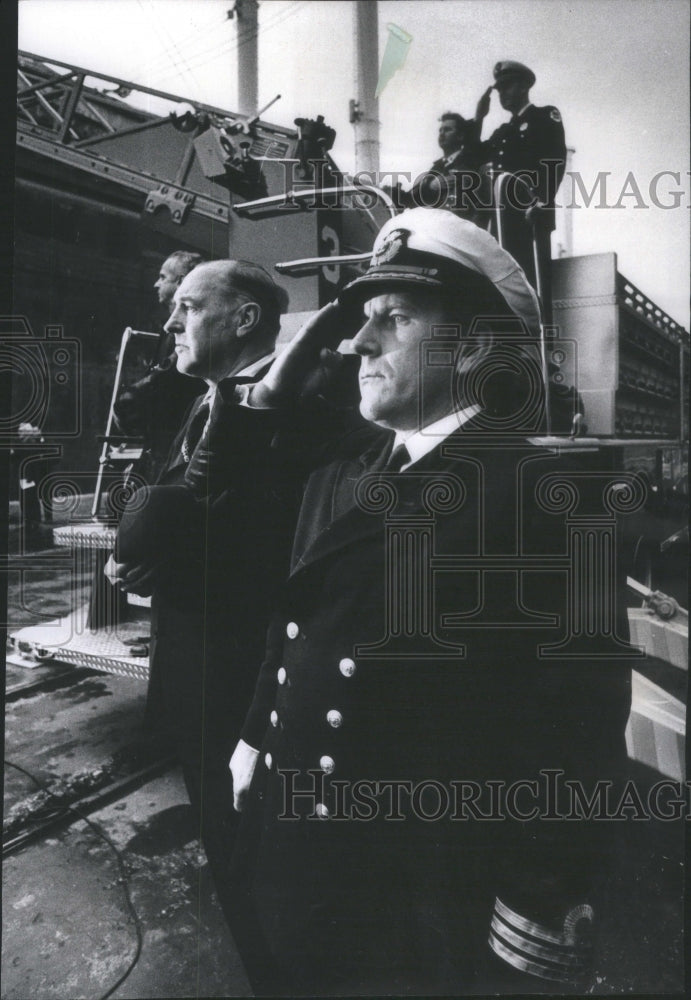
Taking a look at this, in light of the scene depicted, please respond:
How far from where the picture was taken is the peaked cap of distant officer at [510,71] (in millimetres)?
2059

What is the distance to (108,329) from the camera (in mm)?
2291

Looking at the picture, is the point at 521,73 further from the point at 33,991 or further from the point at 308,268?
the point at 33,991

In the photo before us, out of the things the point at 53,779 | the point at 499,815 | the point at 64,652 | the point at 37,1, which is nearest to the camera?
the point at 499,815

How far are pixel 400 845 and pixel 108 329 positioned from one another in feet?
6.49

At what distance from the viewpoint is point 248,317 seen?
218 centimetres

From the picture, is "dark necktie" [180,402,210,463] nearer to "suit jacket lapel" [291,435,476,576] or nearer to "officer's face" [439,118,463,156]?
"suit jacket lapel" [291,435,476,576]

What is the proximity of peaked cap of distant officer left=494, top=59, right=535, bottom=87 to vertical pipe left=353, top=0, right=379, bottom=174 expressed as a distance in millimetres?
387

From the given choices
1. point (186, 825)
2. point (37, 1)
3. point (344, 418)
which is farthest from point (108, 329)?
point (186, 825)

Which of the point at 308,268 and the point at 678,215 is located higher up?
the point at 678,215

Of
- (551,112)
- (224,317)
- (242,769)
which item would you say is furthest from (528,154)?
(242,769)

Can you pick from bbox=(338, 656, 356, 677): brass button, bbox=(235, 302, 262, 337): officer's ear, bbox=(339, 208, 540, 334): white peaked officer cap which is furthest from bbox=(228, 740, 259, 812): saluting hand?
bbox=(339, 208, 540, 334): white peaked officer cap

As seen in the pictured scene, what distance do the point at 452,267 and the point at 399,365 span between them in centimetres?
32

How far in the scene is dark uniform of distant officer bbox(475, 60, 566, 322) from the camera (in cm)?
202

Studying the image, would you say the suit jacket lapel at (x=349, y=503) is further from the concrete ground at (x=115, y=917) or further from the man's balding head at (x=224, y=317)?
the concrete ground at (x=115, y=917)
